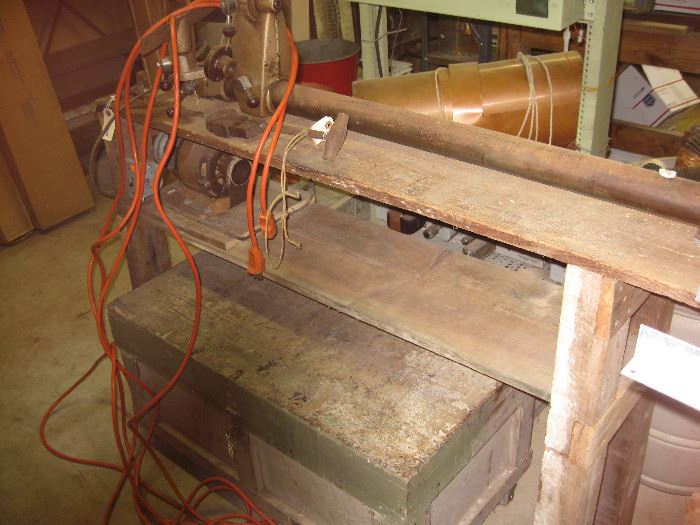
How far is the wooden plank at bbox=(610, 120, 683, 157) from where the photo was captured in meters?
2.73

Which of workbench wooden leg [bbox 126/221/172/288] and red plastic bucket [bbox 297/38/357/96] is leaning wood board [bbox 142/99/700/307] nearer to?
workbench wooden leg [bbox 126/221/172/288]

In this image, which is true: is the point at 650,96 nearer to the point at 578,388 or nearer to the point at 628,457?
the point at 628,457

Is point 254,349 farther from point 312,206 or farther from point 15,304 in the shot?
point 15,304

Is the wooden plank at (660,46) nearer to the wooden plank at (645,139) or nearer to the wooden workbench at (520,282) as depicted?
the wooden plank at (645,139)

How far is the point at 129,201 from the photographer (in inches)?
84.5

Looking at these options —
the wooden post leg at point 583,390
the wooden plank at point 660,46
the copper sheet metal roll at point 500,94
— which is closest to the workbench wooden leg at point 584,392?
the wooden post leg at point 583,390

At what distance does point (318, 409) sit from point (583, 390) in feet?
2.06

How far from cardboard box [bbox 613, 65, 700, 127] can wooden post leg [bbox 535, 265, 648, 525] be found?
2087 mm

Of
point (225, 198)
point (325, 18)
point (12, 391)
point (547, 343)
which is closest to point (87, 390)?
point (12, 391)

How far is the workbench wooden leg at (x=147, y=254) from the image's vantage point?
7.32 ft

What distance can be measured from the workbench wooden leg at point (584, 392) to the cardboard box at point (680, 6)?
2220 millimetres

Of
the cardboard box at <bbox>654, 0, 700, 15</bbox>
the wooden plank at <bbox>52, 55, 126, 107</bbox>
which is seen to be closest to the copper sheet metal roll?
the cardboard box at <bbox>654, 0, 700, 15</bbox>

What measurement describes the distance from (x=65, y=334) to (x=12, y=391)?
331 mm

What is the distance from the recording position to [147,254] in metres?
2.27
